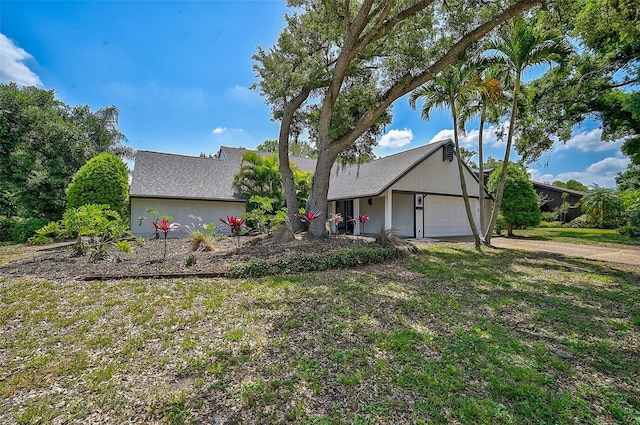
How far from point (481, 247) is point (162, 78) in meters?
14.0

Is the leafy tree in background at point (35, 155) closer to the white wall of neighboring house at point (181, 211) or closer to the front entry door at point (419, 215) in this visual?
the white wall of neighboring house at point (181, 211)

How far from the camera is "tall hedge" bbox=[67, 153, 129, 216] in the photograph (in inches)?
466

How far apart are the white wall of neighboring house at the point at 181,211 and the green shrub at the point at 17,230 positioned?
12.7ft

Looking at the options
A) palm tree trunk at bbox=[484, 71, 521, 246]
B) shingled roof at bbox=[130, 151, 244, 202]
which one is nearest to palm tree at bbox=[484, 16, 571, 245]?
palm tree trunk at bbox=[484, 71, 521, 246]

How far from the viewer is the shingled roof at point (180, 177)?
1398 centimetres

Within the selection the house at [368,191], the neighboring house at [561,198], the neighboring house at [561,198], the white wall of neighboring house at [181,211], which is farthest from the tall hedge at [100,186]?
the neighboring house at [561,198]

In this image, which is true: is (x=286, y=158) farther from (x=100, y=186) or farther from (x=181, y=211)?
(x=100, y=186)

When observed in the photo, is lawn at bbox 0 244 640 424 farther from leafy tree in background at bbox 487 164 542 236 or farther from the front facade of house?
leafy tree in background at bbox 487 164 542 236

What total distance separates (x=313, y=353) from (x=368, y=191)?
11446mm

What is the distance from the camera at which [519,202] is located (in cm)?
1547

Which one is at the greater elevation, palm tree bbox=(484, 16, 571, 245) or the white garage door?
palm tree bbox=(484, 16, 571, 245)

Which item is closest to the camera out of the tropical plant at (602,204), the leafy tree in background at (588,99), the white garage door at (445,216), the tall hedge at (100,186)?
the leafy tree in background at (588,99)

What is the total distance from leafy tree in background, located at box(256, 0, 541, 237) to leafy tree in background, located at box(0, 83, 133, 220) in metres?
12.2

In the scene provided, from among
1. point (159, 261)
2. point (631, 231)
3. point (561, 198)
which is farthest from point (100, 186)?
point (561, 198)
